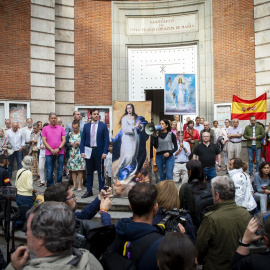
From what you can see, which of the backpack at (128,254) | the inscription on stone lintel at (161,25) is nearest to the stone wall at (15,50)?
the inscription on stone lintel at (161,25)

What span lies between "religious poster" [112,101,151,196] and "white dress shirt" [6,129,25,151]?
14.3ft

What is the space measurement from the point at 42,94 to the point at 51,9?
3819mm

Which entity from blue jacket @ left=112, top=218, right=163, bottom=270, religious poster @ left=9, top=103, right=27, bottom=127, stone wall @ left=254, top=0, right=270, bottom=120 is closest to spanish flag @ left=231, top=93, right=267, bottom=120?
stone wall @ left=254, top=0, right=270, bottom=120

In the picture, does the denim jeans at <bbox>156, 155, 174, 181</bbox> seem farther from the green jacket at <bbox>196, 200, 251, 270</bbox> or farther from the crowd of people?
the green jacket at <bbox>196, 200, 251, 270</bbox>

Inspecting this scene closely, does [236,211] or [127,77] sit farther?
[127,77]

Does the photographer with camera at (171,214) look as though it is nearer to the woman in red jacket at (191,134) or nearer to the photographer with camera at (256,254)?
the photographer with camera at (256,254)

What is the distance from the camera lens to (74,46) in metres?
14.8

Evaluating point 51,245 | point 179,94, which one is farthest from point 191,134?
point 51,245

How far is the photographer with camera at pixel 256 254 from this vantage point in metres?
2.12

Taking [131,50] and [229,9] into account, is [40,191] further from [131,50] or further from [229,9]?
[229,9]

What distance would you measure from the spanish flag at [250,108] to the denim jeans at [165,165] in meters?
4.40

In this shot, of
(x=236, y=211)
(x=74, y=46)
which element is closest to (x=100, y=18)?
(x=74, y=46)

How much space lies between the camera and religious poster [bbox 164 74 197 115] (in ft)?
25.7

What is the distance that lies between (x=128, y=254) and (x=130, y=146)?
544cm
